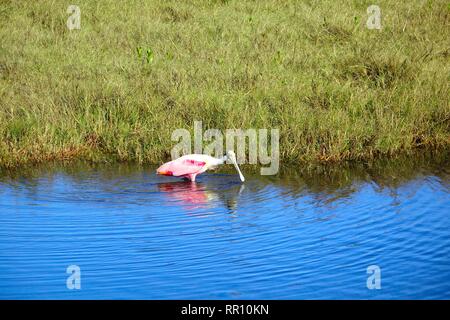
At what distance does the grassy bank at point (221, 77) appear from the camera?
11.0 m

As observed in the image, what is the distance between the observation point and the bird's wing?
9.91 metres

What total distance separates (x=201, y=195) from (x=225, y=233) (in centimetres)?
156

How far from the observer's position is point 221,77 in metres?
12.8

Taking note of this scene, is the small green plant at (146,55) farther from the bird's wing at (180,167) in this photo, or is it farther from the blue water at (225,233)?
the bird's wing at (180,167)

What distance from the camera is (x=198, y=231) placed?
26.8 feet

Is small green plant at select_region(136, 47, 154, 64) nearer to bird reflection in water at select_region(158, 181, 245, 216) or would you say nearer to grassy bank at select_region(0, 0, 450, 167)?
grassy bank at select_region(0, 0, 450, 167)

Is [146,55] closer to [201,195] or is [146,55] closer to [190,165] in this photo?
[190,165]

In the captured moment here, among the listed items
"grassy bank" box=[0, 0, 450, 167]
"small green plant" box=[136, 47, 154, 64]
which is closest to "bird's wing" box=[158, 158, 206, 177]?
"grassy bank" box=[0, 0, 450, 167]

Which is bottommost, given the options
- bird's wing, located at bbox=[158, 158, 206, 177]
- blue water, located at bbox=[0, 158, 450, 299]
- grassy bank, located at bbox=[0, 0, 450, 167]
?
blue water, located at bbox=[0, 158, 450, 299]

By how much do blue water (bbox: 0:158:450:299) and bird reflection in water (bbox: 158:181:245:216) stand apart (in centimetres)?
2

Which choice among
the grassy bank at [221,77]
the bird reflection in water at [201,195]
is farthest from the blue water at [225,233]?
the grassy bank at [221,77]

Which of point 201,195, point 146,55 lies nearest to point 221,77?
point 146,55

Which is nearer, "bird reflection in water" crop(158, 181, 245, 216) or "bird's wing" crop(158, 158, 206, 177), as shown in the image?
"bird reflection in water" crop(158, 181, 245, 216)
